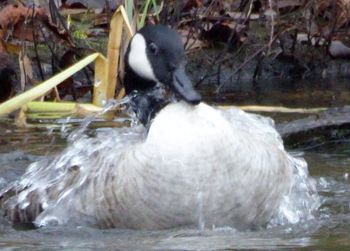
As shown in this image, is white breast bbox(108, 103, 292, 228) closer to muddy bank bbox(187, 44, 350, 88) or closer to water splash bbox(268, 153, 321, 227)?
water splash bbox(268, 153, 321, 227)

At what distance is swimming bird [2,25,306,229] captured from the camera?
5445mm

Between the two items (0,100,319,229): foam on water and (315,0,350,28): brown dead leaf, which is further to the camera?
(315,0,350,28): brown dead leaf

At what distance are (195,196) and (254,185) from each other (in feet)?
0.96

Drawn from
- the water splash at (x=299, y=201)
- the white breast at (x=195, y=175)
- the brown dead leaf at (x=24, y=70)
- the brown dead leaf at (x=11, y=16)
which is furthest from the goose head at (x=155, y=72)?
the brown dead leaf at (x=11, y=16)

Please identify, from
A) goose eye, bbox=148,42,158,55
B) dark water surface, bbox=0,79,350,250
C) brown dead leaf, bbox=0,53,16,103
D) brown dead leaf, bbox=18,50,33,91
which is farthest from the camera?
brown dead leaf, bbox=0,53,16,103

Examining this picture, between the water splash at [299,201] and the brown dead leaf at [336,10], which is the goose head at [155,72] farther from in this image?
the brown dead leaf at [336,10]

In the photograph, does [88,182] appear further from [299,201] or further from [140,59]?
[299,201]

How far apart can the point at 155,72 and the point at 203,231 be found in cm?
93

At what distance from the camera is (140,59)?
6.04 m

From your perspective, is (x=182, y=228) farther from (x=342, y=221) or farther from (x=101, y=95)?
(x=101, y=95)

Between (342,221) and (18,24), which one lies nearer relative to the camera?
(342,221)

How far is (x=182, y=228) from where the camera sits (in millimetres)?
5484

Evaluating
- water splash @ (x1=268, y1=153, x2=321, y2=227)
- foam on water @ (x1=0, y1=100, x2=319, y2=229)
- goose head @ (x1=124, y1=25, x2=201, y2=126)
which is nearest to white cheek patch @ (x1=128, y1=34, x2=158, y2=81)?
goose head @ (x1=124, y1=25, x2=201, y2=126)

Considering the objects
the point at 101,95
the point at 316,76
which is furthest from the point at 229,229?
the point at 316,76
